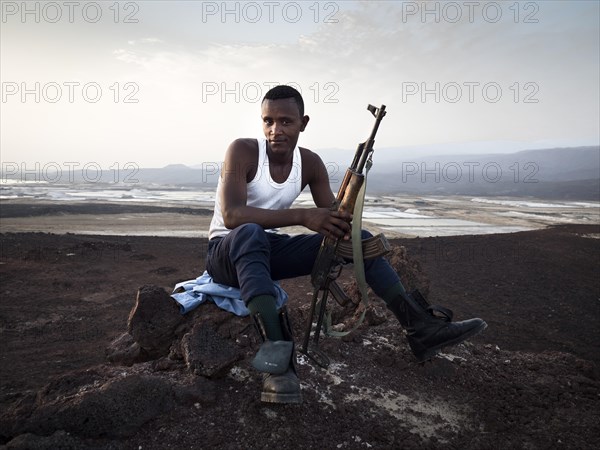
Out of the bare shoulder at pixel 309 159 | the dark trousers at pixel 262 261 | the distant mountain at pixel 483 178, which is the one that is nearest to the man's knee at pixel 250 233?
the dark trousers at pixel 262 261

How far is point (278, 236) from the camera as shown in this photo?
314 cm

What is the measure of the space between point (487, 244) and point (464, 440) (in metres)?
11.1

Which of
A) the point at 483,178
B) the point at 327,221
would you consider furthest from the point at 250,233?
the point at 483,178

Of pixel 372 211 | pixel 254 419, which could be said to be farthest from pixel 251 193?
pixel 372 211

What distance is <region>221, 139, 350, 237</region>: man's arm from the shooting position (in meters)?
2.71

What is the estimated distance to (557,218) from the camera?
23703mm

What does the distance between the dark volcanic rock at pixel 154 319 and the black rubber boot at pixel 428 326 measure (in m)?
1.79

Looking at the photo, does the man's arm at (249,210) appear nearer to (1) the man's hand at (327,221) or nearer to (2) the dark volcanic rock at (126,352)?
(1) the man's hand at (327,221)

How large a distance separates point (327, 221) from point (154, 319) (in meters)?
1.69

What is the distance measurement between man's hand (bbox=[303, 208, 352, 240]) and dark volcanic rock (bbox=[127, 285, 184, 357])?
1450 millimetres

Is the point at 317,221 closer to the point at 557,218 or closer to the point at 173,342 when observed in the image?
the point at 173,342

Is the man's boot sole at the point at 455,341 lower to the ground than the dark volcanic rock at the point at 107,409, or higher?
higher

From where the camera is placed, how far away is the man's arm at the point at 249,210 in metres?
2.71

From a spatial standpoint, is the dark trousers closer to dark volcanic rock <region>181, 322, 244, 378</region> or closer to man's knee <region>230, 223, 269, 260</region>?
man's knee <region>230, 223, 269, 260</region>
